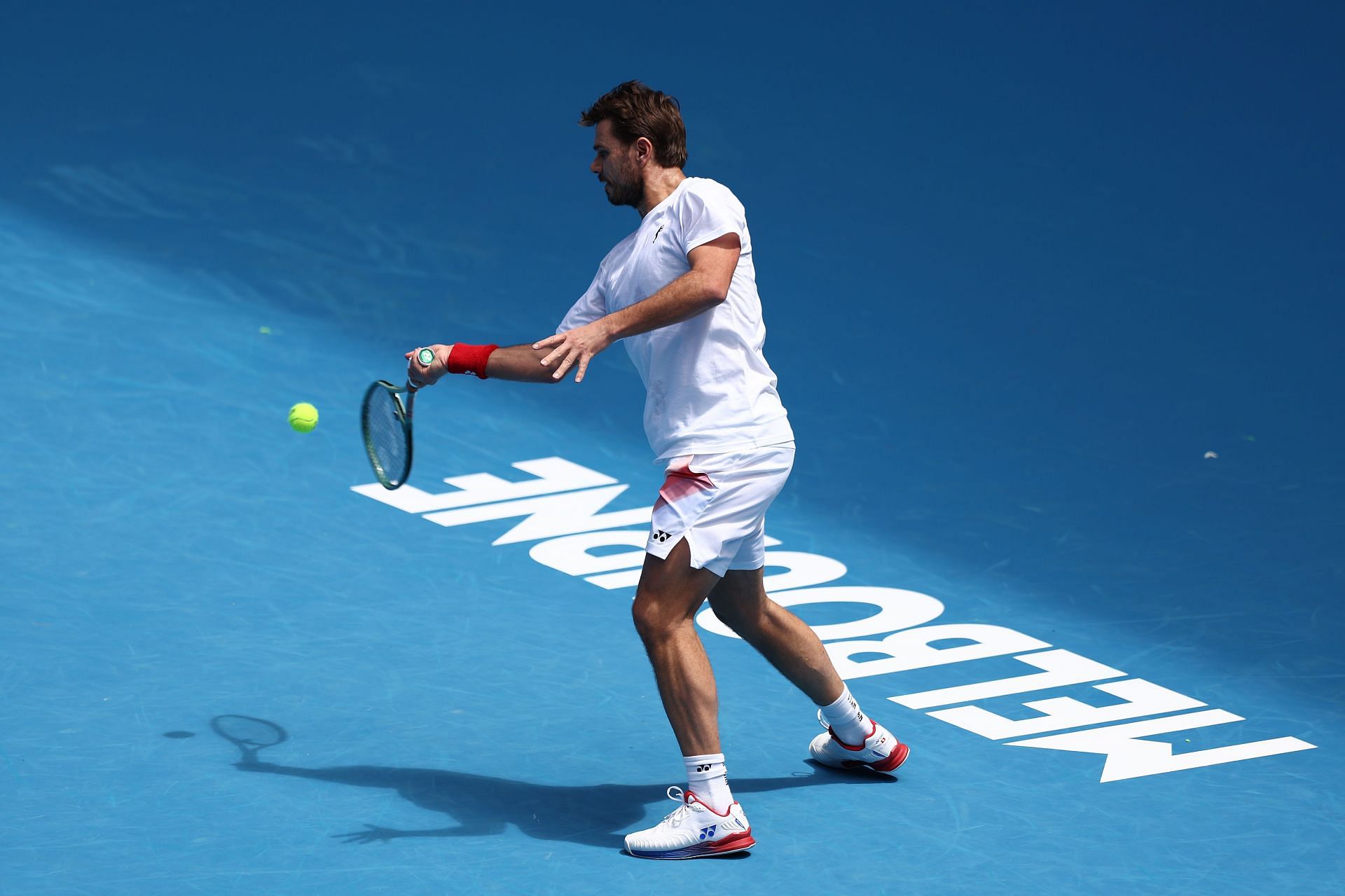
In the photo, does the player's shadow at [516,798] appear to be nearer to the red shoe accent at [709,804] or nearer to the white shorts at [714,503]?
the red shoe accent at [709,804]

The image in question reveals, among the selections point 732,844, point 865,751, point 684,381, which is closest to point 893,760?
point 865,751

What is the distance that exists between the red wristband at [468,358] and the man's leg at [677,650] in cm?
69

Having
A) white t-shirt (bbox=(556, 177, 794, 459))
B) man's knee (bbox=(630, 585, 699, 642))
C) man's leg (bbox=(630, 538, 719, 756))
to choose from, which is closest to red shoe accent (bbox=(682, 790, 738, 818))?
man's leg (bbox=(630, 538, 719, 756))

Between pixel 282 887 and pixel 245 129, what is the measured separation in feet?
24.5

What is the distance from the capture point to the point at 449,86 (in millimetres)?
12078

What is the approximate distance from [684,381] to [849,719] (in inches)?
45.4

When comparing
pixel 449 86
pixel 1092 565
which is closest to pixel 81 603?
pixel 1092 565

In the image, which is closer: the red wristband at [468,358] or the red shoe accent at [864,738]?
the red wristband at [468,358]

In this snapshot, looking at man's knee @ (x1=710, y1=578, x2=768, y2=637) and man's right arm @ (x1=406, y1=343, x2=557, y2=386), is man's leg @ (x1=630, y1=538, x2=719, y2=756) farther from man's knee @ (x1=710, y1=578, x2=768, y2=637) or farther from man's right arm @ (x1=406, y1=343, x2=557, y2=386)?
man's right arm @ (x1=406, y1=343, x2=557, y2=386)

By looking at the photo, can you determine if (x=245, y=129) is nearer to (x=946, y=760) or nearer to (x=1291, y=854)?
(x=946, y=760)

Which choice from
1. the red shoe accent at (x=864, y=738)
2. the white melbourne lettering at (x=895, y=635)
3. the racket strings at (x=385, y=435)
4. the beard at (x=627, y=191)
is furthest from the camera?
the white melbourne lettering at (x=895, y=635)

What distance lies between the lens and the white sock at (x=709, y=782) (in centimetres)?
491

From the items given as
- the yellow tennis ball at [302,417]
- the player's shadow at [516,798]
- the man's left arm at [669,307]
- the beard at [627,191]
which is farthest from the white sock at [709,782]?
the yellow tennis ball at [302,417]

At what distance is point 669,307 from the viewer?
4.80 metres
